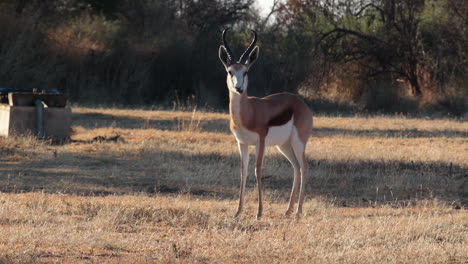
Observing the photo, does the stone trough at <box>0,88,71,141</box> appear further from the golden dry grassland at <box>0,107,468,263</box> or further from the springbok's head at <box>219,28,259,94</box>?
the springbok's head at <box>219,28,259,94</box>

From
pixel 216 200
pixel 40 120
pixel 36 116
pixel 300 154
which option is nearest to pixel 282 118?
pixel 300 154

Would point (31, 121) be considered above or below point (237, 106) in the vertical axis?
below

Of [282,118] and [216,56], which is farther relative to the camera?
[216,56]

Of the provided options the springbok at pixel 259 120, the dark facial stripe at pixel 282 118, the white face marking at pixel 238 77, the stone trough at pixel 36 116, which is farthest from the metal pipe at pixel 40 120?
the white face marking at pixel 238 77

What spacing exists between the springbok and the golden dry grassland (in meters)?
0.58

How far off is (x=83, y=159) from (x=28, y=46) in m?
13.7

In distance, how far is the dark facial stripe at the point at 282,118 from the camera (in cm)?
913

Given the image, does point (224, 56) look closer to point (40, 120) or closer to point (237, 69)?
point (237, 69)

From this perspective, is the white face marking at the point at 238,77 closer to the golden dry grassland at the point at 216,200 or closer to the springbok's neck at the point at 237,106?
the springbok's neck at the point at 237,106

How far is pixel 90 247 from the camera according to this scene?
6.86 metres

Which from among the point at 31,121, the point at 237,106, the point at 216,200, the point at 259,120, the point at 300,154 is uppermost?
the point at 237,106

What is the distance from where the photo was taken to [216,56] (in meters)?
30.0

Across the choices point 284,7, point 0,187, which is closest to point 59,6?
point 284,7

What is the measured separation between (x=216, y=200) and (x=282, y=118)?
5.88 feet
